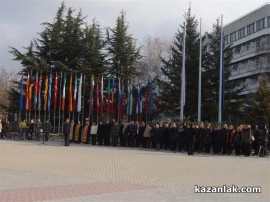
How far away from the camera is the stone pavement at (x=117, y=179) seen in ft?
32.5

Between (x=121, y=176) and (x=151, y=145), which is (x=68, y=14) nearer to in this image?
(x=151, y=145)

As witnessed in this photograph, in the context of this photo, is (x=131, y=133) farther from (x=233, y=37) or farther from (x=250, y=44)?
(x=233, y=37)

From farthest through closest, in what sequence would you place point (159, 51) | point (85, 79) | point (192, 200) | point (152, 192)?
point (159, 51)
point (85, 79)
point (152, 192)
point (192, 200)

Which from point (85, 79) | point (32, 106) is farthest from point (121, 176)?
point (85, 79)

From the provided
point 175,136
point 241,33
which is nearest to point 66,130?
point 175,136

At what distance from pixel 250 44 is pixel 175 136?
4823 centimetres

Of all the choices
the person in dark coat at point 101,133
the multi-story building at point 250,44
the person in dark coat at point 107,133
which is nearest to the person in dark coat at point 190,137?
the person in dark coat at point 107,133

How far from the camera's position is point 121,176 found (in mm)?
13656

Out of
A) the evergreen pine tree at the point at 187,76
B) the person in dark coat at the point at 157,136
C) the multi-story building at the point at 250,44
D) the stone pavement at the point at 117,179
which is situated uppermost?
the multi-story building at the point at 250,44

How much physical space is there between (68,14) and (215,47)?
55.7ft

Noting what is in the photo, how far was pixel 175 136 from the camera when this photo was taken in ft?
85.4

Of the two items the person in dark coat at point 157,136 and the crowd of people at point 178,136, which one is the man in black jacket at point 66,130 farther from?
the person in dark coat at point 157,136

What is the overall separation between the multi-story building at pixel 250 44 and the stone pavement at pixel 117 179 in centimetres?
4393

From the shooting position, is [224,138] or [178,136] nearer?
[224,138]
